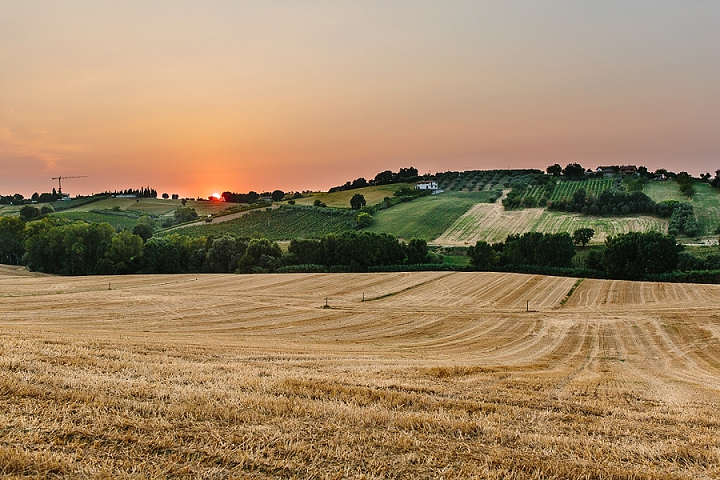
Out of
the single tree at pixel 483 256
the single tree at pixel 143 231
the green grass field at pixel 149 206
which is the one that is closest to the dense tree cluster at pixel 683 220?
the single tree at pixel 483 256

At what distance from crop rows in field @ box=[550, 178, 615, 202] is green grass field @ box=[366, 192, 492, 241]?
21.4 m

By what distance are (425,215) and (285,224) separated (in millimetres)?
40676

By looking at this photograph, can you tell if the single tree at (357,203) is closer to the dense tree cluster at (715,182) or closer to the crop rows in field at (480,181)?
the crop rows in field at (480,181)

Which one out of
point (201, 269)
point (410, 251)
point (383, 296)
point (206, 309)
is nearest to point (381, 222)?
point (410, 251)

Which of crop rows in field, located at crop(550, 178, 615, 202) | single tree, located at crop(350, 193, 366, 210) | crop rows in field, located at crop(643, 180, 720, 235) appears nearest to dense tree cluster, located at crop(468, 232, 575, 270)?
crop rows in field, located at crop(643, 180, 720, 235)

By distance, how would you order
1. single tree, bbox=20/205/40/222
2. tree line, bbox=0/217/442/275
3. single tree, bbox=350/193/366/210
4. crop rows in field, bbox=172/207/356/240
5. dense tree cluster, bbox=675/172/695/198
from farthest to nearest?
1. single tree, bbox=350/193/366/210
2. single tree, bbox=20/205/40/222
3. dense tree cluster, bbox=675/172/695/198
4. crop rows in field, bbox=172/207/356/240
5. tree line, bbox=0/217/442/275

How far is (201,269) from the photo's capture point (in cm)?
9675

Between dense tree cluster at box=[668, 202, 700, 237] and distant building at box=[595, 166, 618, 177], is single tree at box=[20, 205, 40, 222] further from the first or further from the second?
distant building at box=[595, 166, 618, 177]

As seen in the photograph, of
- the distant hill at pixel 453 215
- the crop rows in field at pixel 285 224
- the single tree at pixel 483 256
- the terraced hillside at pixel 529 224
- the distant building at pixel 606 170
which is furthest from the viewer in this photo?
the distant building at pixel 606 170

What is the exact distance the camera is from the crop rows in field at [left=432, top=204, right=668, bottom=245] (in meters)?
108

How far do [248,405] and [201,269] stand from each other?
92.0 m

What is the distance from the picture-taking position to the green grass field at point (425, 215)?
400 feet

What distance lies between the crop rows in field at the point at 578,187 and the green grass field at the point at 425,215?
21376 mm

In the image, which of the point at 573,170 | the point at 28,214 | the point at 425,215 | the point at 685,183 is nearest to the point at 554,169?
the point at 573,170
